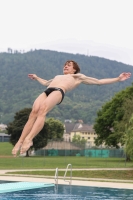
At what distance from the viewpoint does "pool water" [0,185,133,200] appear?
21.6 m

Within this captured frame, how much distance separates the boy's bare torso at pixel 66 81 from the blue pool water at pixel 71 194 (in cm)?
1409

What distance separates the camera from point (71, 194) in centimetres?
2286

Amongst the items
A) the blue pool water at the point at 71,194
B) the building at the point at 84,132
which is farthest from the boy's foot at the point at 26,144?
the building at the point at 84,132

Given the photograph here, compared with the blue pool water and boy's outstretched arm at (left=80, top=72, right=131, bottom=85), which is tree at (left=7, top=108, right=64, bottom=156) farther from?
boy's outstretched arm at (left=80, top=72, right=131, bottom=85)

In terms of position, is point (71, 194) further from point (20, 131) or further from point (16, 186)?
point (20, 131)

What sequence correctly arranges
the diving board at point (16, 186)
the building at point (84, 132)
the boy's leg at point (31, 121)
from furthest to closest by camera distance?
1. the building at point (84, 132)
2. the diving board at point (16, 186)
3. the boy's leg at point (31, 121)

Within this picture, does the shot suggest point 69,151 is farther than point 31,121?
Yes

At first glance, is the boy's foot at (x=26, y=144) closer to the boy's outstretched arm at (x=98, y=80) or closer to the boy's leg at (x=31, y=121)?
the boy's leg at (x=31, y=121)

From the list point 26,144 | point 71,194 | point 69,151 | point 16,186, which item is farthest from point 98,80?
point 69,151

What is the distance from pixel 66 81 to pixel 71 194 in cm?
1624

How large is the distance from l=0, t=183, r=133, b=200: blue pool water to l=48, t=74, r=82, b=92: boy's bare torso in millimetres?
14090

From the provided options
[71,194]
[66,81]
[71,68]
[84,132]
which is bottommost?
[71,194]

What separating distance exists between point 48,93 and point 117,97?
61.6m

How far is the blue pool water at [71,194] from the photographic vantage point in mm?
21578
